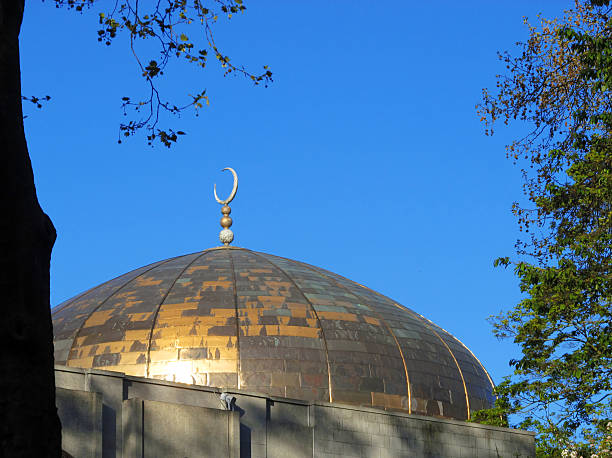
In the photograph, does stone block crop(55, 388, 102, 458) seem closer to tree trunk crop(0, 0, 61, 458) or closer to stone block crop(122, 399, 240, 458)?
stone block crop(122, 399, 240, 458)

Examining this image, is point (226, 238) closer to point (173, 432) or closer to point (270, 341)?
point (270, 341)

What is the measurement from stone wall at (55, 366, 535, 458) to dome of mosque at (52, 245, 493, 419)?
4.80 metres

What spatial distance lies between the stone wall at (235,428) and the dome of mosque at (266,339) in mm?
4803

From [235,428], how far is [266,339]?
8.25 m

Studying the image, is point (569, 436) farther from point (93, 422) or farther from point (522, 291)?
point (93, 422)

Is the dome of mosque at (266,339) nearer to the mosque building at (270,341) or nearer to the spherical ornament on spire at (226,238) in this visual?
the mosque building at (270,341)

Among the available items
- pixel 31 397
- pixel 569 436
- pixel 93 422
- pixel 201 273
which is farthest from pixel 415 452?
pixel 31 397

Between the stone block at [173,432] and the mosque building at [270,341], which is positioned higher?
the mosque building at [270,341]

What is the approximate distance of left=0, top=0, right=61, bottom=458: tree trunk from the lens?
7.04 metres

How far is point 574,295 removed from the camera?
2052cm

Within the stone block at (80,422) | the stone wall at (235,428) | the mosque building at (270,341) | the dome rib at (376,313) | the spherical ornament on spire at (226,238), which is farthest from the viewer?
the spherical ornament on spire at (226,238)

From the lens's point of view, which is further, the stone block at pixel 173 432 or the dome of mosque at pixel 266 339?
the dome of mosque at pixel 266 339

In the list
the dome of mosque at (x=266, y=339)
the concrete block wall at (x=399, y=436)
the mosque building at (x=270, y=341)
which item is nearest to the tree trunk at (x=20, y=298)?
the concrete block wall at (x=399, y=436)

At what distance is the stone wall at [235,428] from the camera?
18750 millimetres
